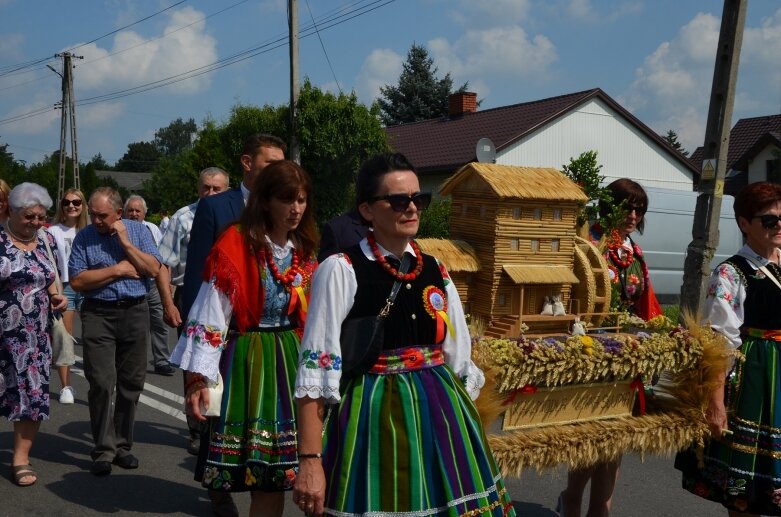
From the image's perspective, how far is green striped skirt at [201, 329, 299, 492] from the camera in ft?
12.2

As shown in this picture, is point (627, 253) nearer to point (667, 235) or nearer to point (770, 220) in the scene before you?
point (770, 220)

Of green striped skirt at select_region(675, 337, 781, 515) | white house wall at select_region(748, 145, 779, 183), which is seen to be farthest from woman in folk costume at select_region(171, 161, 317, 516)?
white house wall at select_region(748, 145, 779, 183)

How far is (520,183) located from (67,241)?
5.54m

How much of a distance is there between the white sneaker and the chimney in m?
26.8

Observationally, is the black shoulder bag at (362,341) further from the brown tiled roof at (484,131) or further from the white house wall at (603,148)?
the white house wall at (603,148)

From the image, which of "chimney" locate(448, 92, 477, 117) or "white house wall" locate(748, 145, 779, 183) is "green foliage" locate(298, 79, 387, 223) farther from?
"white house wall" locate(748, 145, 779, 183)

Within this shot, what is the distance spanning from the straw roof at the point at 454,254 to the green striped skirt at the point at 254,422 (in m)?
1.52

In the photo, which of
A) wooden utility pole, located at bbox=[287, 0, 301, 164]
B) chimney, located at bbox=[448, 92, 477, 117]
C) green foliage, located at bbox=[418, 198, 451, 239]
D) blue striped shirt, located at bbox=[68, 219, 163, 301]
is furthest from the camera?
chimney, located at bbox=[448, 92, 477, 117]

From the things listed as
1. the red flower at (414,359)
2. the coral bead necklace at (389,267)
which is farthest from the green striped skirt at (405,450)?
the coral bead necklace at (389,267)

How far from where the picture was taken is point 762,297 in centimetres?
411

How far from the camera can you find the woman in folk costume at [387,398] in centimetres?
269

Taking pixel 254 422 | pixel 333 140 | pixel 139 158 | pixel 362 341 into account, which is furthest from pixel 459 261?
pixel 139 158

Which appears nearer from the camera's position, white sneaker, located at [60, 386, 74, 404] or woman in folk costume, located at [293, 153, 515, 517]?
woman in folk costume, located at [293, 153, 515, 517]

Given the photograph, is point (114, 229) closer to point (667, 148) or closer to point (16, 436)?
point (16, 436)
